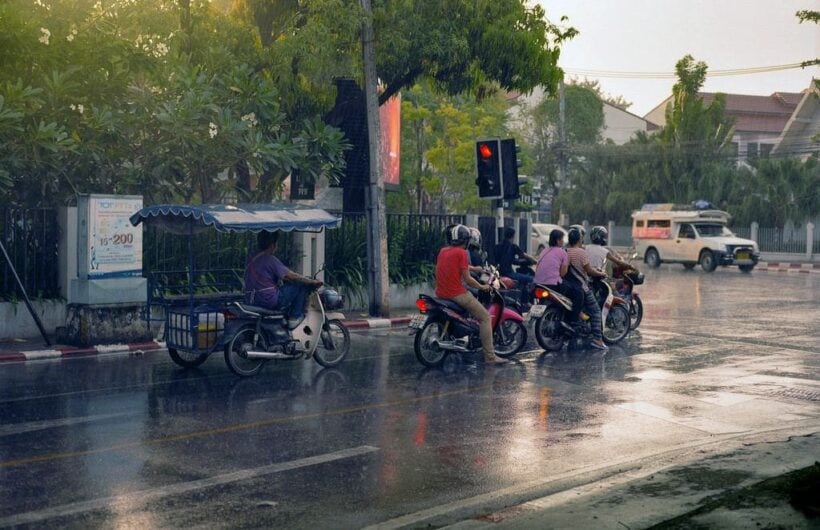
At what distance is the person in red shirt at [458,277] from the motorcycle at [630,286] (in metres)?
4.43

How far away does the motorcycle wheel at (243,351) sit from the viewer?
509 inches

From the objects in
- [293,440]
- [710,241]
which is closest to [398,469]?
[293,440]

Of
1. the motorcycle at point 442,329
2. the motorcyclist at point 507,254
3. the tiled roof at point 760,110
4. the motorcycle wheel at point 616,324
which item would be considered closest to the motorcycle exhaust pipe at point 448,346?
the motorcycle at point 442,329

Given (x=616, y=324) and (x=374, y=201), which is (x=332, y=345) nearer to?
(x=616, y=324)

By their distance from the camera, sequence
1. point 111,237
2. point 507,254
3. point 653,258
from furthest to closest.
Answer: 1. point 653,258
2. point 507,254
3. point 111,237

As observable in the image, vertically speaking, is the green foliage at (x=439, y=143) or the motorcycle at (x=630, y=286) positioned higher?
the green foliage at (x=439, y=143)

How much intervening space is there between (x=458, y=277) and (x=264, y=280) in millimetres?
2529

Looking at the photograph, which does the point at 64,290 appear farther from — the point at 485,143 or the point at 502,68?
the point at 502,68

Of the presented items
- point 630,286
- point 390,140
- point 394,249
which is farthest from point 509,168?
point 390,140

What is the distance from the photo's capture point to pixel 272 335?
13.2 metres

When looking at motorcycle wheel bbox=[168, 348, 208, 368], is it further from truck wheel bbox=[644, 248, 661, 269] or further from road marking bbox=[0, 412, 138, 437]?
truck wheel bbox=[644, 248, 661, 269]

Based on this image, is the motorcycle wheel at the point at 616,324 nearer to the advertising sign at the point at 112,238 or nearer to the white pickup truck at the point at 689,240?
the advertising sign at the point at 112,238

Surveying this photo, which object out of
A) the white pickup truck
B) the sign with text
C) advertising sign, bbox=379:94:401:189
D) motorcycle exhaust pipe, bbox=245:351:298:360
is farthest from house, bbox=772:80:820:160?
motorcycle exhaust pipe, bbox=245:351:298:360

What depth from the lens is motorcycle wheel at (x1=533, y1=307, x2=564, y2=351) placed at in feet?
51.0
